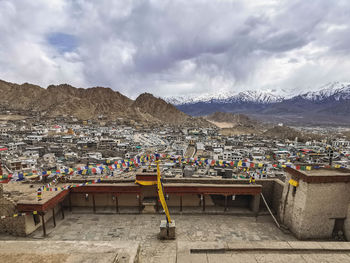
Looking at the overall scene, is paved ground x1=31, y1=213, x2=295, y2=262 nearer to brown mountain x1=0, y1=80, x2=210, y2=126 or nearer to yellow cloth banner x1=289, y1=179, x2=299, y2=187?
yellow cloth banner x1=289, y1=179, x2=299, y2=187

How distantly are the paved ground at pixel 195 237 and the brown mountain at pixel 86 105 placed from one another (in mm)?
141312

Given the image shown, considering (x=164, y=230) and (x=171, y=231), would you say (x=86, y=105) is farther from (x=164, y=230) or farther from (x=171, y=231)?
(x=171, y=231)

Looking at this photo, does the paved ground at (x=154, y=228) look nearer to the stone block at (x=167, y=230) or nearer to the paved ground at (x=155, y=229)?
the paved ground at (x=155, y=229)

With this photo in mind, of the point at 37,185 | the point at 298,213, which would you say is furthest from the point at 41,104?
the point at 298,213

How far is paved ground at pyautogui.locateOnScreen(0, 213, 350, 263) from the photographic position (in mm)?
6945

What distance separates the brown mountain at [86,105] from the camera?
156750 millimetres

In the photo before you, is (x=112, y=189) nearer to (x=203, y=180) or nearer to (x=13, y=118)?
(x=203, y=180)

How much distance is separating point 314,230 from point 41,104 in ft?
678

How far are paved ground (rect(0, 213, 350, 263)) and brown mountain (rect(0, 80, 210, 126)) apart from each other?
141 metres

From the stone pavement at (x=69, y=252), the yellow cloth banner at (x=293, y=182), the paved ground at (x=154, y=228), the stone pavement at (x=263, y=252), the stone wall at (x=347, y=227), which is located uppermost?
the yellow cloth banner at (x=293, y=182)

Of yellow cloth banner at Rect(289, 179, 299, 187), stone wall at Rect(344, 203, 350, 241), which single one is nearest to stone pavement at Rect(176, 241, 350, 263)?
stone wall at Rect(344, 203, 350, 241)

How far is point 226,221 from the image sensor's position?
11.3 m

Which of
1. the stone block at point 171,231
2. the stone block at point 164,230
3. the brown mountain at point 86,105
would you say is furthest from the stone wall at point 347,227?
the brown mountain at point 86,105

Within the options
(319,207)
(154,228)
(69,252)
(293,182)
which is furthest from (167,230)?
(319,207)
